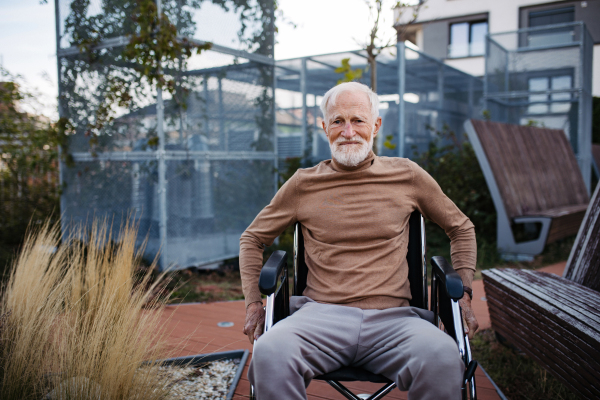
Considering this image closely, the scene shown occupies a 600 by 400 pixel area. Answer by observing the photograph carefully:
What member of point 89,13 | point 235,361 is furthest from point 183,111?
point 235,361

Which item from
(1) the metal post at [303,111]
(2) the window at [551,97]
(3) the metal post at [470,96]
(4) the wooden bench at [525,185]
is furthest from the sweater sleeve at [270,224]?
(3) the metal post at [470,96]

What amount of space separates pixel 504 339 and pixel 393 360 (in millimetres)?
1745

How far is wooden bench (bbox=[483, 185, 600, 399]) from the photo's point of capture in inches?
74.2

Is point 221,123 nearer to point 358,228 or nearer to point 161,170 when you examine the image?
point 161,170

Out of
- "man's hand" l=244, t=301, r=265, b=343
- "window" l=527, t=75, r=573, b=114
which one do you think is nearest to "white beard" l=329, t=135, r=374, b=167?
"man's hand" l=244, t=301, r=265, b=343

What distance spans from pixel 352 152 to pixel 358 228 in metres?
0.34

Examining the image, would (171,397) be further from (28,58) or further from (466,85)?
(466,85)

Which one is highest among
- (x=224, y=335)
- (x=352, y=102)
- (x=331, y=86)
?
(x=331, y=86)

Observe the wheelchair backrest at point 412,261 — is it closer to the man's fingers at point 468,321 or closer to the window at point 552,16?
the man's fingers at point 468,321

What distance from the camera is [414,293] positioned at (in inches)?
85.2

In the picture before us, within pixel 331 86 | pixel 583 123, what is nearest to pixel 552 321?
pixel 331 86

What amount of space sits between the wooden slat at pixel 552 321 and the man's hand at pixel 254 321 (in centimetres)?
122

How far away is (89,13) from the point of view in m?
4.88

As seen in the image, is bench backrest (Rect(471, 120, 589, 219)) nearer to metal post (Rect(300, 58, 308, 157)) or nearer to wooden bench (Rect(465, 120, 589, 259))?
wooden bench (Rect(465, 120, 589, 259))
